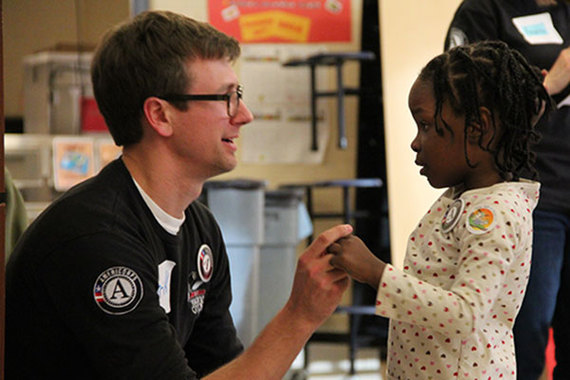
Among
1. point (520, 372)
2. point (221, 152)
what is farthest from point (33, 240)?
point (520, 372)

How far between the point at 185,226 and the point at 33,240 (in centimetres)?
34

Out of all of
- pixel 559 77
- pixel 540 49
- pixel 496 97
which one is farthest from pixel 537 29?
Result: pixel 496 97

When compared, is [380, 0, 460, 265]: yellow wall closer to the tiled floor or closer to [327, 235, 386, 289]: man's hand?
the tiled floor

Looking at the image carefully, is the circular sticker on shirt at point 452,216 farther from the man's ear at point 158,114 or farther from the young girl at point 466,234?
the man's ear at point 158,114

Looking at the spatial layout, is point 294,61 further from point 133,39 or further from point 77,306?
point 77,306

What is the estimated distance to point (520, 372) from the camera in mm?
1855

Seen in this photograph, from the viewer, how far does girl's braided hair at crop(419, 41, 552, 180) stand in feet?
4.14

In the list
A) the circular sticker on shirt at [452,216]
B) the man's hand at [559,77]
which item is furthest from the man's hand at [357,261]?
the man's hand at [559,77]

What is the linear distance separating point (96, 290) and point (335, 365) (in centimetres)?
329

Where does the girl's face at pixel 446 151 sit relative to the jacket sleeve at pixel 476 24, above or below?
below

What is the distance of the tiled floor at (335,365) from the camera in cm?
402

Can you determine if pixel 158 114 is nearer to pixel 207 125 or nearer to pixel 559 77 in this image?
pixel 207 125

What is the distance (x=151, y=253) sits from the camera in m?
1.30

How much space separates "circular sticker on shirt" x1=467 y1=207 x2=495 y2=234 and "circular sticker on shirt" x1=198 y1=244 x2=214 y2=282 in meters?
A: 0.56
